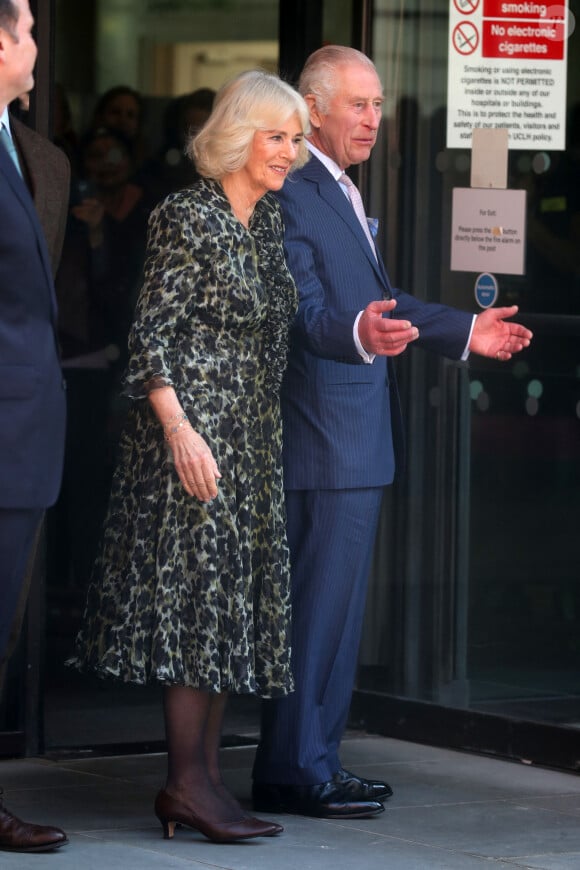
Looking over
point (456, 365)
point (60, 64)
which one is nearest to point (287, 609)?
point (456, 365)

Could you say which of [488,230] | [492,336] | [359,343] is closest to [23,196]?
[359,343]

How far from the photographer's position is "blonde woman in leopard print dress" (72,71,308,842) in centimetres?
443

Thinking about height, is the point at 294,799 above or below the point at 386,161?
below

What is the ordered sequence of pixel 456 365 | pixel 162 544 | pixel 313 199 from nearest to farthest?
pixel 162 544 < pixel 313 199 < pixel 456 365

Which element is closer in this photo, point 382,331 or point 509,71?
point 382,331

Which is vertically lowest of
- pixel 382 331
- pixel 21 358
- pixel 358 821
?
pixel 358 821

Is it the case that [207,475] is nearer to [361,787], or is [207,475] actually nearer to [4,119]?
[4,119]

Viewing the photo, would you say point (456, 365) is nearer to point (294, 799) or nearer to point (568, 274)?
point (568, 274)

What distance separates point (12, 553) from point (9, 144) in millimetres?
900

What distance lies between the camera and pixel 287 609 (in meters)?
4.66

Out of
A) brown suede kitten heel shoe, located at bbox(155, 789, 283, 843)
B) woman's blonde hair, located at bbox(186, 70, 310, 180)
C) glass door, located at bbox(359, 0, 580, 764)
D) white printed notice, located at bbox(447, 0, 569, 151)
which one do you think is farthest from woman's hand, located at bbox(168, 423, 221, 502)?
white printed notice, located at bbox(447, 0, 569, 151)

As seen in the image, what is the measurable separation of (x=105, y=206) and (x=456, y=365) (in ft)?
4.23

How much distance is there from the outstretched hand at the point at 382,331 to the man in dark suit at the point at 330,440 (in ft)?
0.91

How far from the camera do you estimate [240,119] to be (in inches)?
179
